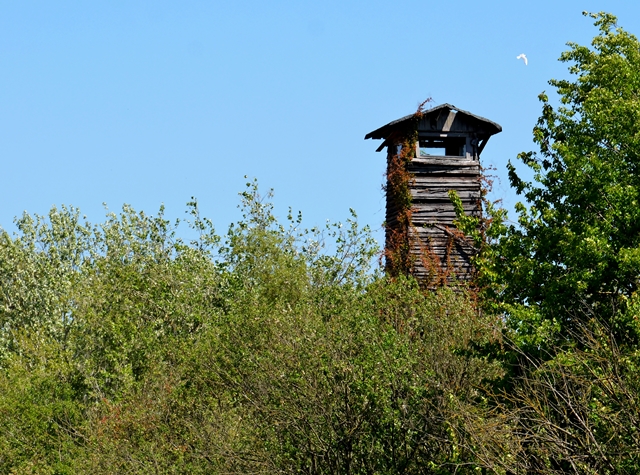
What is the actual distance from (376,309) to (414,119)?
9.36 metres

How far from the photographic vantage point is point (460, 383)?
18641mm

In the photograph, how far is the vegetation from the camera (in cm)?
1321

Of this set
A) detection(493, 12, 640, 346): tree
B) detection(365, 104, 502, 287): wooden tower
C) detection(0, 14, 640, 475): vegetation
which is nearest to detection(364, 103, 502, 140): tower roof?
detection(365, 104, 502, 287): wooden tower

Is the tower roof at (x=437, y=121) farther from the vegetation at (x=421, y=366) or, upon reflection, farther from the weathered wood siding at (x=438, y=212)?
the vegetation at (x=421, y=366)

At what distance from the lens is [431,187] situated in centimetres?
3050

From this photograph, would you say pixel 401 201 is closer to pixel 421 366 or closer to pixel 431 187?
pixel 431 187

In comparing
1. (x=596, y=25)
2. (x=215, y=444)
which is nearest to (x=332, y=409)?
(x=215, y=444)

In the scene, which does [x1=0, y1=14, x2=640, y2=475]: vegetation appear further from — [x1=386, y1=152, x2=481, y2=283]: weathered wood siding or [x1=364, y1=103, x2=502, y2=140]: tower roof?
[x1=364, y1=103, x2=502, y2=140]: tower roof

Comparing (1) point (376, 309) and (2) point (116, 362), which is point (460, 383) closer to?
(1) point (376, 309)

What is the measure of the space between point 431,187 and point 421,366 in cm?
1344

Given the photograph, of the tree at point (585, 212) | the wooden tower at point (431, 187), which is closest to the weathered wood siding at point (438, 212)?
the wooden tower at point (431, 187)

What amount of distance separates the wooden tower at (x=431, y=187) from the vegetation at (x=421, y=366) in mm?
2185

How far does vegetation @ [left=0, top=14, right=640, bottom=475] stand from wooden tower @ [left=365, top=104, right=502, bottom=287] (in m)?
2.18

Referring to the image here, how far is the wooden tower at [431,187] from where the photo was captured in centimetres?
2973
